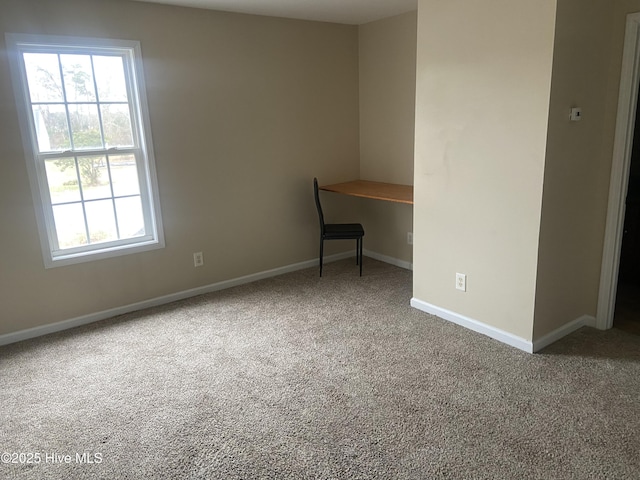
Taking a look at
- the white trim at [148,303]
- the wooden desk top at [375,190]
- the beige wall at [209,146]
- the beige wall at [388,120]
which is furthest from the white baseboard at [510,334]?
the beige wall at [209,146]

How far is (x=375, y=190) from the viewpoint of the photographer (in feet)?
13.8

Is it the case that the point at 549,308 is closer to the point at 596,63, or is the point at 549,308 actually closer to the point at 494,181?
the point at 494,181

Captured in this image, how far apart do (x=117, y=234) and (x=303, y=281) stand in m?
1.62

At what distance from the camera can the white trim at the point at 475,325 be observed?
2879mm

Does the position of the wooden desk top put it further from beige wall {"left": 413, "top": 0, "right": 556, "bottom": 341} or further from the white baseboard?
the white baseboard

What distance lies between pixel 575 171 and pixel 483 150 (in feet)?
1.78

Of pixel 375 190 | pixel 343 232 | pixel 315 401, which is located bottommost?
pixel 315 401

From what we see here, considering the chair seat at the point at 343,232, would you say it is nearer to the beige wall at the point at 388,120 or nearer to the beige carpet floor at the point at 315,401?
the beige wall at the point at 388,120

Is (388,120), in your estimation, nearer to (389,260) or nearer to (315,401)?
(389,260)

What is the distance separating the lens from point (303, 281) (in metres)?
4.29

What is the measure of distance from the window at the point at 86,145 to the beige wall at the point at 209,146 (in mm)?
83

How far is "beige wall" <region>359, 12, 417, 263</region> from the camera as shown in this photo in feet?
13.6

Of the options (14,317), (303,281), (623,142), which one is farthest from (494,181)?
(14,317)

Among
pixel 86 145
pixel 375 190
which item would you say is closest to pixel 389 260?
pixel 375 190
